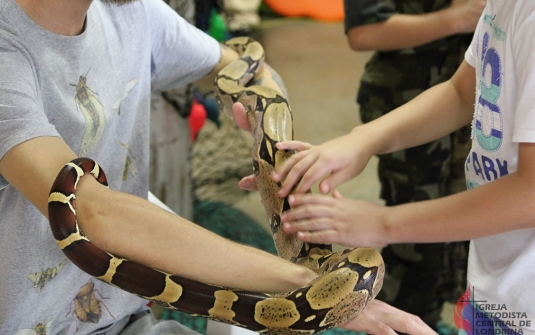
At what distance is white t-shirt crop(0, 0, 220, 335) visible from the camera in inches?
45.3

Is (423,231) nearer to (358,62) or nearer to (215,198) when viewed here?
(215,198)

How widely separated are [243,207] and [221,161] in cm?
32

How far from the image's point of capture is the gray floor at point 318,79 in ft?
12.8

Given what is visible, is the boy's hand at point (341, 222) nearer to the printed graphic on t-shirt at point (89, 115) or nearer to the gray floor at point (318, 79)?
the printed graphic on t-shirt at point (89, 115)

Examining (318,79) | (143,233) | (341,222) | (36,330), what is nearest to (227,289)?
(143,233)

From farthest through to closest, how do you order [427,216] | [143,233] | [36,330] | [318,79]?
1. [318,79]
2. [36,330]
3. [427,216]
4. [143,233]

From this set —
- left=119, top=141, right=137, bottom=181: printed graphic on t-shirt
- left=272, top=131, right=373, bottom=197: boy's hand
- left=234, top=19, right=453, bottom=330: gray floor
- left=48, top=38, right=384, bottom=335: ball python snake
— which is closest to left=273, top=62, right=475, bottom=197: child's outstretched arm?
left=272, top=131, right=373, bottom=197: boy's hand

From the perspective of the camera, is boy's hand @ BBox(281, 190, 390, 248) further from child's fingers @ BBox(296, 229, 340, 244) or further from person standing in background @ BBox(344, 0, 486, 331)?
person standing in background @ BBox(344, 0, 486, 331)

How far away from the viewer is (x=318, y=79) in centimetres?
540

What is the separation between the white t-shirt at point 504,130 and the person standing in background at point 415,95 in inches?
30.7

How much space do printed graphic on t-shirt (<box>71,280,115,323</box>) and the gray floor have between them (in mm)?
2102

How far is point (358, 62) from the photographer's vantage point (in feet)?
18.5

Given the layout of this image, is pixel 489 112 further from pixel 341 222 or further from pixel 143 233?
pixel 143 233

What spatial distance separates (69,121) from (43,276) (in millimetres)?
361
